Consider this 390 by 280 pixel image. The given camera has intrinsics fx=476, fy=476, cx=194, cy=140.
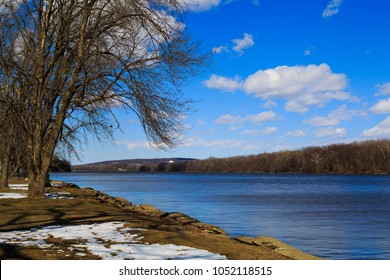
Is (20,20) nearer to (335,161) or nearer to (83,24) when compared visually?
(83,24)

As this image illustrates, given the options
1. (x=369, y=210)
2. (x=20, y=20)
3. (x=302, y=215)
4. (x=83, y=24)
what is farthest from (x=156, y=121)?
(x=369, y=210)

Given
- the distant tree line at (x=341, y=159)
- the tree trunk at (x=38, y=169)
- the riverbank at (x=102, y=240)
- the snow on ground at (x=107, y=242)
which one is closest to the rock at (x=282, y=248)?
the riverbank at (x=102, y=240)

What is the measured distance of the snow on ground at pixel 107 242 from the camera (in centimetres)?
934

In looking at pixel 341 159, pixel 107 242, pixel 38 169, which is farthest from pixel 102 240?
pixel 341 159

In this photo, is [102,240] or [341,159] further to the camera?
[341,159]

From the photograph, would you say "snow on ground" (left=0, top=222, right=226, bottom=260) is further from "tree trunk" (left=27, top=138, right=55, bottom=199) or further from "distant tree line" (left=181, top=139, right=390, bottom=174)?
"distant tree line" (left=181, top=139, right=390, bottom=174)

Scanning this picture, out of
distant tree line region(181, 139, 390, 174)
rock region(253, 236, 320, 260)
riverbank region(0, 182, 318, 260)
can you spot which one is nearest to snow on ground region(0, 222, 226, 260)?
riverbank region(0, 182, 318, 260)

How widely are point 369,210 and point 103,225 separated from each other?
27.6 metres

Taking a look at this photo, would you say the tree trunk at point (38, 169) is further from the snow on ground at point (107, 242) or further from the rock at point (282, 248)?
the rock at point (282, 248)

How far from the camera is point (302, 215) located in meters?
31.9

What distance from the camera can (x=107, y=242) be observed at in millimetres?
10695

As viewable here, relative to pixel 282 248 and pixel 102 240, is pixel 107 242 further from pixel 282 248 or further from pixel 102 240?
pixel 282 248

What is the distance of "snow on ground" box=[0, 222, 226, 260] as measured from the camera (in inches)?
368

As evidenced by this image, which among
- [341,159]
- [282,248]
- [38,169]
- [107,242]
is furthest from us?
[341,159]
